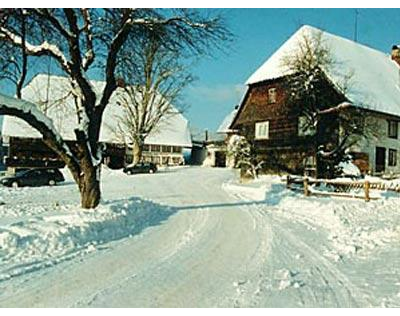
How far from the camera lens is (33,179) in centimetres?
3675

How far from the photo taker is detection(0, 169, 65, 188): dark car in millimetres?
35812

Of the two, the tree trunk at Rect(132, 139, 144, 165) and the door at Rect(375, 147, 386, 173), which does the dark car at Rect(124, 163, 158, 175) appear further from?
the door at Rect(375, 147, 386, 173)

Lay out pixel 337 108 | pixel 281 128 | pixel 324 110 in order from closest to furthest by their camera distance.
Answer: pixel 337 108 → pixel 324 110 → pixel 281 128

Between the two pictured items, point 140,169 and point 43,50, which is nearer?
point 43,50

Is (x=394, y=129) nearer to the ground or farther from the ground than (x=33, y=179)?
farther from the ground

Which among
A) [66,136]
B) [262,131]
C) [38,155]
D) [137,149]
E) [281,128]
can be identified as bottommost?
[38,155]

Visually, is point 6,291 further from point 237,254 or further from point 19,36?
point 19,36

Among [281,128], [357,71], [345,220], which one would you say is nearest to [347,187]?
[345,220]

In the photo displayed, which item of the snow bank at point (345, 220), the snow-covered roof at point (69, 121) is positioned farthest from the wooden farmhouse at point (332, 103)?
the snow-covered roof at point (69, 121)

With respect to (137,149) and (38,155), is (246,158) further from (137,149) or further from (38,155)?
(38,155)

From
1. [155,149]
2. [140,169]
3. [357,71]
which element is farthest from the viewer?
[155,149]

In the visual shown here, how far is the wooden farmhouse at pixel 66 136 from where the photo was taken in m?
50.6

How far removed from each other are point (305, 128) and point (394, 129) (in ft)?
31.9
